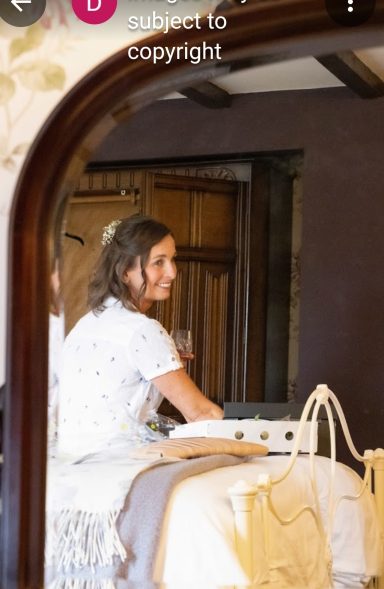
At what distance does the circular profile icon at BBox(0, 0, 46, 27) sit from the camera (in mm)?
563

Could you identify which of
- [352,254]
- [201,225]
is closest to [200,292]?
[201,225]

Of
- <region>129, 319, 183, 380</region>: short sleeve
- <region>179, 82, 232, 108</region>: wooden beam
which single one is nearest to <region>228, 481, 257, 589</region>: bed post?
<region>129, 319, 183, 380</region>: short sleeve

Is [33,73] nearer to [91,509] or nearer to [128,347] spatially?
[91,509]

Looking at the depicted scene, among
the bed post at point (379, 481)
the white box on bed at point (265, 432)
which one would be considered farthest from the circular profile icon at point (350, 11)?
the bed post at point (379, 481)

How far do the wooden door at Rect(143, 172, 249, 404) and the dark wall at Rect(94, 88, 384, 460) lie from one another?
150 millimetres

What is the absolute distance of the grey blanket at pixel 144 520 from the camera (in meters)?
0.83

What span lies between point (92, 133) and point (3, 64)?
0.33 ft

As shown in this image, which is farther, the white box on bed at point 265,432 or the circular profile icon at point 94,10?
the white box on bed at point 265,432

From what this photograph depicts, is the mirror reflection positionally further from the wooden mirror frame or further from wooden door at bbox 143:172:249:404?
the wooden mirror frame

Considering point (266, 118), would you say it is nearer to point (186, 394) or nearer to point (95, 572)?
point (186, 394)

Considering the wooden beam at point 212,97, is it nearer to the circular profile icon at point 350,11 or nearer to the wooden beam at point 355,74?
the wooden beam at point 355,74

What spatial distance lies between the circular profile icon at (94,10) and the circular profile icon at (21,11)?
0.07ft

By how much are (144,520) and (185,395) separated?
31 centimetres

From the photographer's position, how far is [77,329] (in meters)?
0.73
